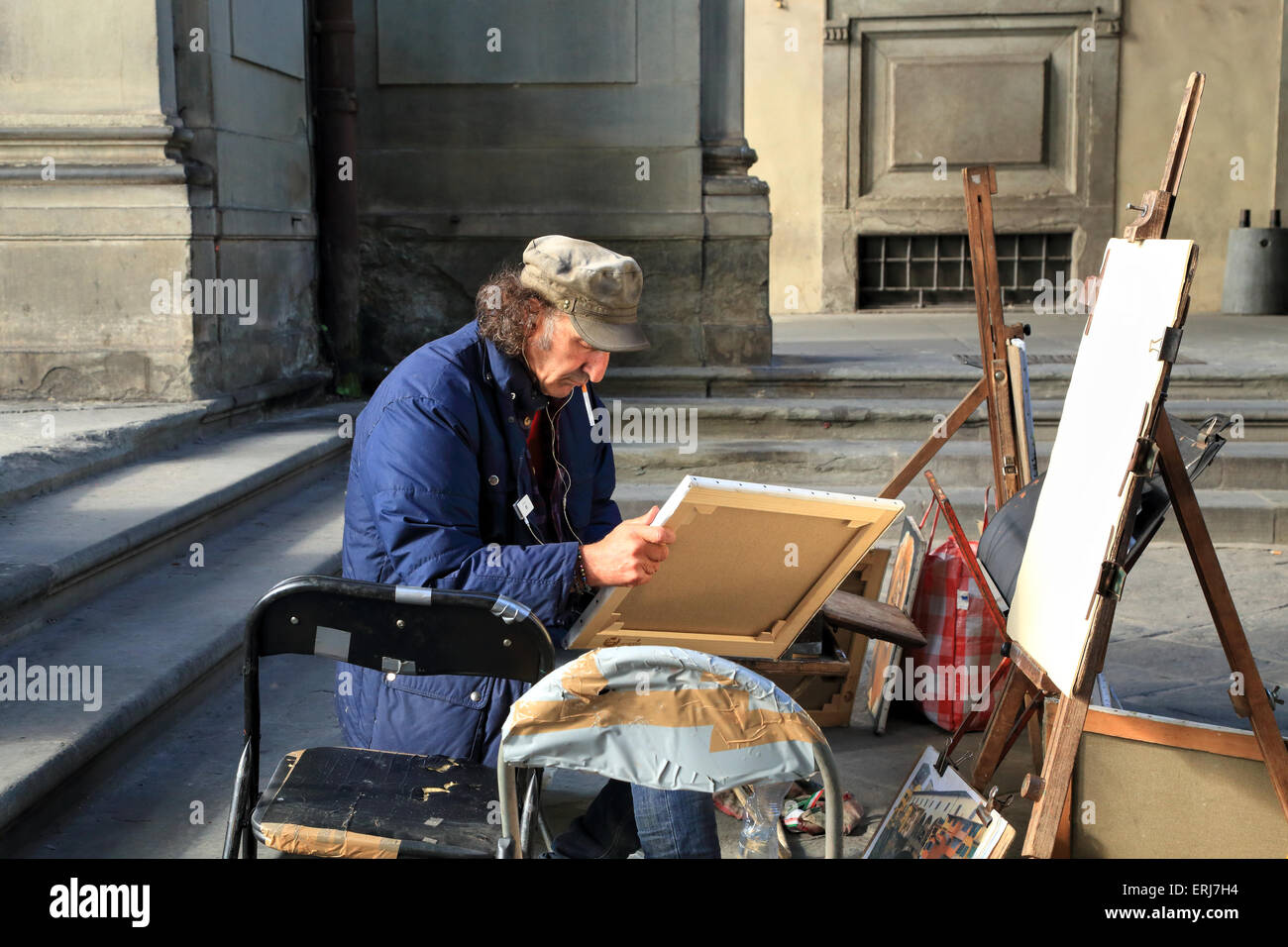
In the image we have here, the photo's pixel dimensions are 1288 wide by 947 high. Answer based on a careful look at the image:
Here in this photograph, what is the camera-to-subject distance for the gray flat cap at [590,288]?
2.58 meters

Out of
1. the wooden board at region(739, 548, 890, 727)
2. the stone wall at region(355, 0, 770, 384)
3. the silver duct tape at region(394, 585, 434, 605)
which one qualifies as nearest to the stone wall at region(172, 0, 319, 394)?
the stone wall at region(355, 0, 770, 384)

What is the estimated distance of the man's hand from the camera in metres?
2.41

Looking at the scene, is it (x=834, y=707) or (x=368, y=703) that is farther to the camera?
(x=834, y=707)

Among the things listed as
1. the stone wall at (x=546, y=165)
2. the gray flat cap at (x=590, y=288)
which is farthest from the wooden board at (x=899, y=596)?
the stone wall at (x=546, y=165)

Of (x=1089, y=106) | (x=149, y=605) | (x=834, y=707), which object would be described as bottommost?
(x=834, y=707)

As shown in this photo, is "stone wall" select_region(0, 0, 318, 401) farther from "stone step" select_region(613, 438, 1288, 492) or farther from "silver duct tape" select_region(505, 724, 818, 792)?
"silver duct tape" select_region(505, 724, 818, 792)

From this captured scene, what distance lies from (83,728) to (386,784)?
112 centimetres

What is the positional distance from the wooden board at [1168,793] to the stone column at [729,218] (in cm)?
481

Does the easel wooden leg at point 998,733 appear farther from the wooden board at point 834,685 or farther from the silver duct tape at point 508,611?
the silver duct tape at point 508,611

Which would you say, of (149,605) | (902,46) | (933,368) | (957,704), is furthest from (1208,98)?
(149,605)

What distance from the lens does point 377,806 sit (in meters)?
2.17

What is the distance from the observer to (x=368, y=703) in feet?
8.34

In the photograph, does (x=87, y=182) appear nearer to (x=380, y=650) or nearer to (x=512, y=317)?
(x=512, y=317)

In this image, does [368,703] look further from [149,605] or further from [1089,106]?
[1089,106]
